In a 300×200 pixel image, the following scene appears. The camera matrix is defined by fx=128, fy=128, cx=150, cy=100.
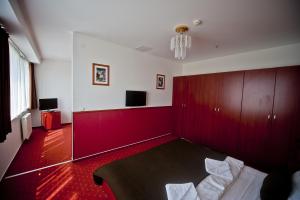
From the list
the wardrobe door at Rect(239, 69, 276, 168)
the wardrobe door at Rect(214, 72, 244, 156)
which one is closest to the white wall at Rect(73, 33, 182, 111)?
the wardrobe door at Rect(214, 72, 244, 156)

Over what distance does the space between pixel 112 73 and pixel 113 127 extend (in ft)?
4.16

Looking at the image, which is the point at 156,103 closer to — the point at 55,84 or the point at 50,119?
the point at 50,119

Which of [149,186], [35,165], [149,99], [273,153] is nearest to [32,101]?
[35,165]

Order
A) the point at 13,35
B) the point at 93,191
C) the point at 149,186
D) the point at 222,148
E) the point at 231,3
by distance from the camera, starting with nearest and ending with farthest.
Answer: the point at 149,186 < the point at 231,3 < the point at 93,191 < the point at 13,35 < the point at 222,148

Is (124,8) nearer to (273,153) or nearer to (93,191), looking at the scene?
(93,191)

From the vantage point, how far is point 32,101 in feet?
14.0

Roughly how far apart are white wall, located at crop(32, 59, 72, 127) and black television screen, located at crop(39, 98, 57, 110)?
0.35m

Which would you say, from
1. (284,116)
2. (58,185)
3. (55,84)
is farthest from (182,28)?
(55,84)

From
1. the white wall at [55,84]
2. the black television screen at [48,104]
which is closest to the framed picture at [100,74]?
the black television screen at [48,104]

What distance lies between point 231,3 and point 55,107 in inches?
215

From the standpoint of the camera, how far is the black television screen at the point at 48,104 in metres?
4.18

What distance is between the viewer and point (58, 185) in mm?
1894

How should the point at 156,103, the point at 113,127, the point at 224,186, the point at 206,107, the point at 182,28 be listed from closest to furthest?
the point at 224,186
the point at 182,28
the point at 113,127
the point at 206,107
the point at 156,103

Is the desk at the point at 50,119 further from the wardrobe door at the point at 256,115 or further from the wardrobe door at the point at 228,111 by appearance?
the wardrobe door at the point at 256,115
